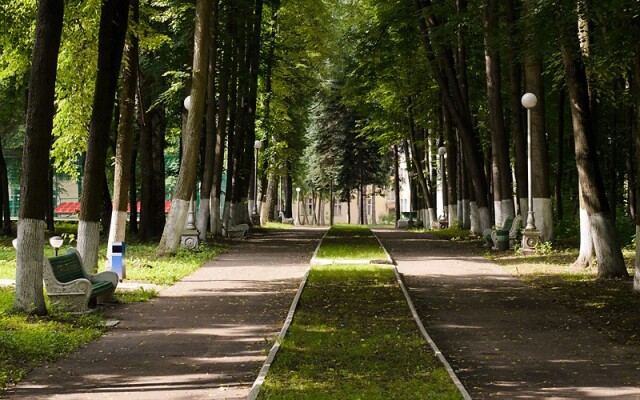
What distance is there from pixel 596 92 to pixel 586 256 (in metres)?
11.7

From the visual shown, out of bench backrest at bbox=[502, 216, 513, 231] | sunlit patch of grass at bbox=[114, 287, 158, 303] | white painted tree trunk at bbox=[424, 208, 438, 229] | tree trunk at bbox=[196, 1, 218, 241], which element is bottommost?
sunlit patch of grass at bbox=[114, 287, 158, 303]

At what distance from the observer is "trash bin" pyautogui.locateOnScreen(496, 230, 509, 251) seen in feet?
97.9

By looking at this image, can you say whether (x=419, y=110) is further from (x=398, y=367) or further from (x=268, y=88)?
(x=398, y=367)

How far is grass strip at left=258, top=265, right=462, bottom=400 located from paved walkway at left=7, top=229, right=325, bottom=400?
0.41 metres

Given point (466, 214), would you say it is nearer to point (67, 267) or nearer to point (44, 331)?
point (67, 267)

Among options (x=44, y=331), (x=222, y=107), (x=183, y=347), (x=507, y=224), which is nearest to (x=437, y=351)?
(x=183, y=347)

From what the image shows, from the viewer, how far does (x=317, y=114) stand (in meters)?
78.4

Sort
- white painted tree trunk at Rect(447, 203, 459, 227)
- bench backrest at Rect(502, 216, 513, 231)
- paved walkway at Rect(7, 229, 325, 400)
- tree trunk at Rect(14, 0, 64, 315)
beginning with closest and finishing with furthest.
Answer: paved walkway at Rect(7, 229, 325, 400)
tree trunk at Rect(14, 0, 64, 315)
bench backrest at Rect(502, 216, 513, 231)
white painted tree trunk at Rect(447, 203, 459, 227)

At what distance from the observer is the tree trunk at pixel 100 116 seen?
18375mm

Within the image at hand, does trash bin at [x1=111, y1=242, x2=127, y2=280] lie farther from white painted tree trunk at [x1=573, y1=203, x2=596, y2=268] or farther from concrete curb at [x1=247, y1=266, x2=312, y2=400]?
white painted tree trunk at [x1=573, y1=203, x2=596, y2=268]

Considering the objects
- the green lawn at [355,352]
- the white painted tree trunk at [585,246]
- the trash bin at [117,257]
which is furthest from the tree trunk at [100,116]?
the white painted tree trunk at [585,246]

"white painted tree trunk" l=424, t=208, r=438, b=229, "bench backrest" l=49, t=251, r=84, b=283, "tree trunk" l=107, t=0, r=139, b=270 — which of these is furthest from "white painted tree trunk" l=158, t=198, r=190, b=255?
"white painted tree trunk" l=424, t=208, r=438, b=229

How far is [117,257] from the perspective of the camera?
20.9 meters

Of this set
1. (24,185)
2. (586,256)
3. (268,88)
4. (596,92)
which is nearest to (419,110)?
(268,88)
